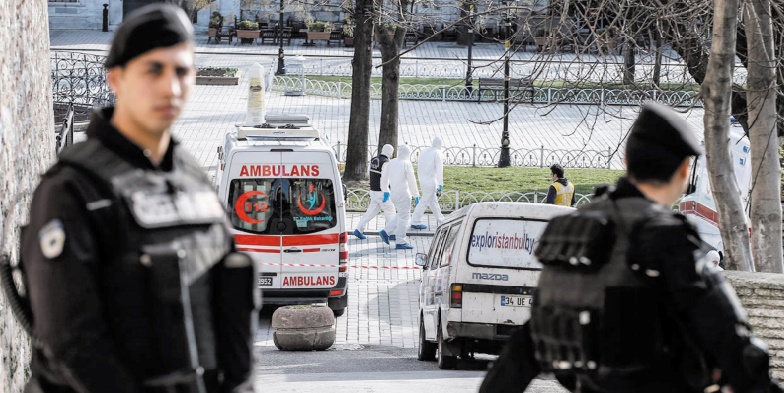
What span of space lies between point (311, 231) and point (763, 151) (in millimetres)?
6414

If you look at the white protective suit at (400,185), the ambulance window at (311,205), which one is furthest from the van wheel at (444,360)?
the white protective suit at (400,185)

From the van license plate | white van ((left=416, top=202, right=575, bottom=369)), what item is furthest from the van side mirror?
the van license plate

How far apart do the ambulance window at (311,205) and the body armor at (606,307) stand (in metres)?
11.6

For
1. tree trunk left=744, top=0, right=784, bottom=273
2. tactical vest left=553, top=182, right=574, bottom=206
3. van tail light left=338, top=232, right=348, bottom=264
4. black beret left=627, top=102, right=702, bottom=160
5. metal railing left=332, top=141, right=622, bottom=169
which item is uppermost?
black beret left=627, top=102, right=702, bottom=160

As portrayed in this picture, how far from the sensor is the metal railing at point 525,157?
94.1ft

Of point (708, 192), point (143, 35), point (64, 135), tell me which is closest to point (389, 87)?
point (708, 192)

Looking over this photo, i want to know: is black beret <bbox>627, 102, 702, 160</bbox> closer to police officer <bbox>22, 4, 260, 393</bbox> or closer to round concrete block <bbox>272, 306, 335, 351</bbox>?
police officer <bbox>22, 4, 260, 393</bbox>

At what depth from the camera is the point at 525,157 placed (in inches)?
1156

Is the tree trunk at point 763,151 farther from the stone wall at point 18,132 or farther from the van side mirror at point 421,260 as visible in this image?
the stone wall at point 18,132

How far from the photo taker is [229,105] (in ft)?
113

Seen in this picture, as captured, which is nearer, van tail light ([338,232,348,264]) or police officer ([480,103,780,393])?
police officer ([480,103,780,393])

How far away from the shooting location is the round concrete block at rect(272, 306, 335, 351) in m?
14.3

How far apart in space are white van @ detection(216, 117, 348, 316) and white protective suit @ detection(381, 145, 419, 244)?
4635 mm

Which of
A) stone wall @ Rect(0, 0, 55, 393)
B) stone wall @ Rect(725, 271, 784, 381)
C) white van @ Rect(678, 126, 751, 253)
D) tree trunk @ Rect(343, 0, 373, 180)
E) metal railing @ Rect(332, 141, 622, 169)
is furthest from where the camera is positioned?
metal railing @ Rect(332, 141, 622, 169)
